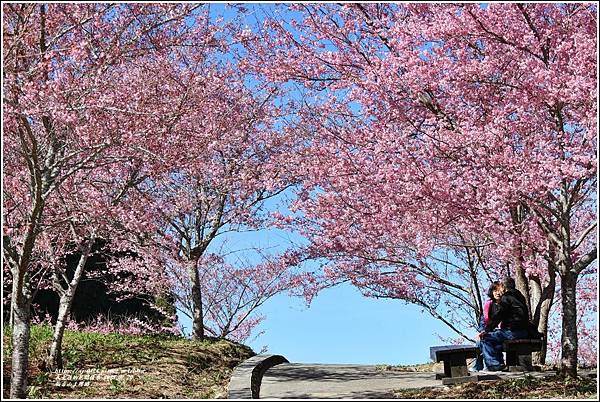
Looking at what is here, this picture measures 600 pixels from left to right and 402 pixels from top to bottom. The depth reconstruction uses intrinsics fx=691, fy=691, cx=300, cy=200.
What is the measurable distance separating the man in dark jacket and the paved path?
0.50 meters

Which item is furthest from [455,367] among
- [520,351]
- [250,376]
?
[250,376]

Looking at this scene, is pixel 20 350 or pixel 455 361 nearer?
pixel 20 350

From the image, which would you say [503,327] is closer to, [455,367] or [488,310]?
[488,310]

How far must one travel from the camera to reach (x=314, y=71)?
426 inches

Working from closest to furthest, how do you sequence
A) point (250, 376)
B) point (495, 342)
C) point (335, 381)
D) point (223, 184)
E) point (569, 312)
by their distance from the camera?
1. point (569, 312)
2. point (250, 376)
3. point (495, 342)
4. point (335, 381)
5. point (223, 184)

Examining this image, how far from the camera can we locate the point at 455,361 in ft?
31.2

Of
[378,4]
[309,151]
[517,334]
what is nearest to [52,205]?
[309,151]

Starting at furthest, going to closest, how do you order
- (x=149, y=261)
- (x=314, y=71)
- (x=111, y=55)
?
(x=149, y=261) → (x=314, y=71) → (x=111, y=55)

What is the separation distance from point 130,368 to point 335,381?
310 cm

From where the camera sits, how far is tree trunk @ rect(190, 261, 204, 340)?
14.4 meters

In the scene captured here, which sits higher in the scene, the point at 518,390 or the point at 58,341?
the point at 58,341

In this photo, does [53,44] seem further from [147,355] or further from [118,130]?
[147,355]

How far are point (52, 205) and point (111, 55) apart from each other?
3.95m

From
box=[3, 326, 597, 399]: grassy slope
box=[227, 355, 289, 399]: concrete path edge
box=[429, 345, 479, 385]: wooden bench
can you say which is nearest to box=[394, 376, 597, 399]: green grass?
box=[3, 326, 597, 399]: grassy slope
